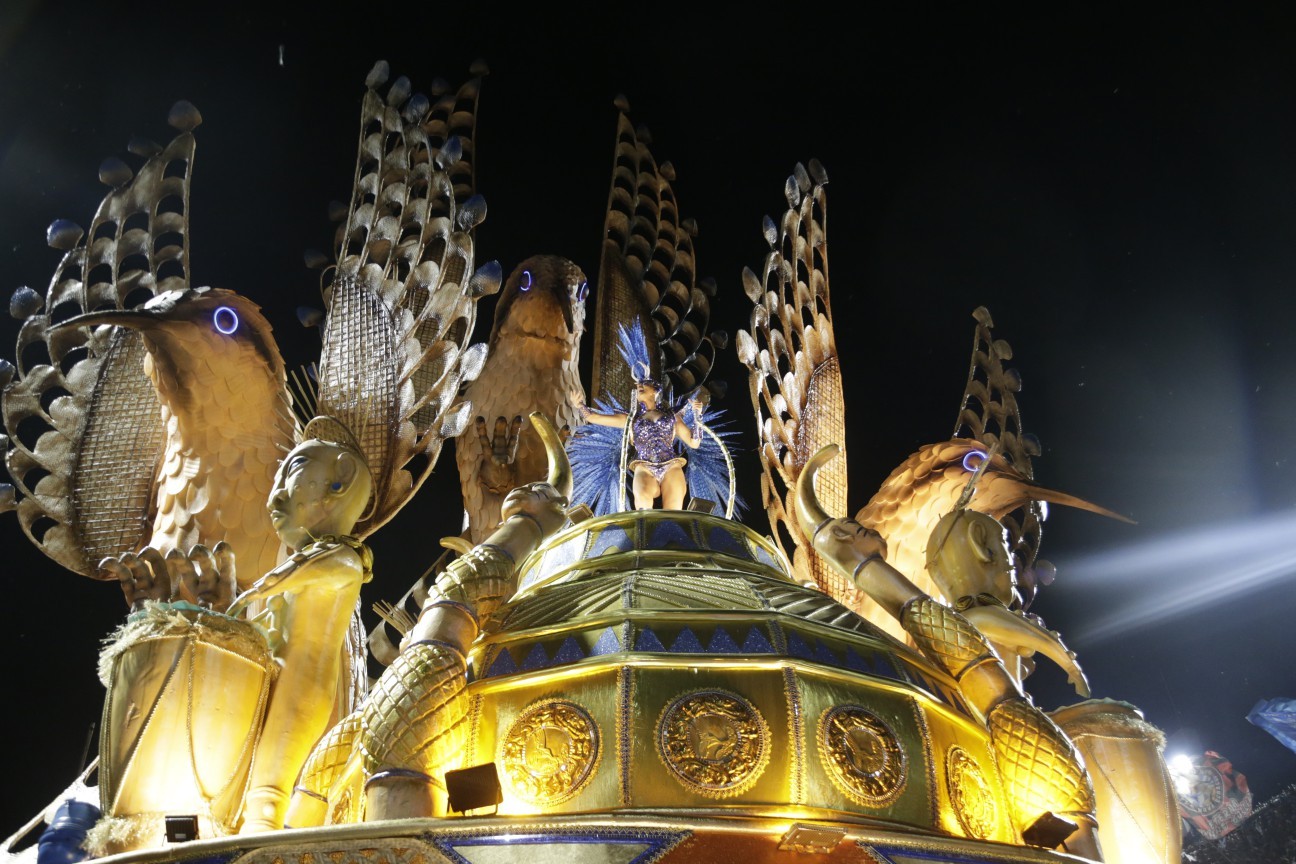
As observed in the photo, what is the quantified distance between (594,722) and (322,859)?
1.13 metres

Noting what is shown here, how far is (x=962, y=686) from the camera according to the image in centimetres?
535

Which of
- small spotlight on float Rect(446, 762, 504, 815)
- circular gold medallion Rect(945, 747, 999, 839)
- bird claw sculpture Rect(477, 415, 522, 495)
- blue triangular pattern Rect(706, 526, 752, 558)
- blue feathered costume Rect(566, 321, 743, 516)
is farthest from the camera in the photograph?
bird claw sculpture Rect(477, 415, 522, 495)

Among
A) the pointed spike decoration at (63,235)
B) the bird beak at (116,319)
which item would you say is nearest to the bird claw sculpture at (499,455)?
the bird beak at (116,319)

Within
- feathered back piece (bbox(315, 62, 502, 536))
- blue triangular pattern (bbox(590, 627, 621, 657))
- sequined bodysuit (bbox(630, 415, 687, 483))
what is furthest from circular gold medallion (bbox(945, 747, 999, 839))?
feathered back piece (bbox(315, 62, 502, 536))

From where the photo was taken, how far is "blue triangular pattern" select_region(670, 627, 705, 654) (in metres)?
4.69

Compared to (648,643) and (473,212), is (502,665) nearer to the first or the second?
(648,643)

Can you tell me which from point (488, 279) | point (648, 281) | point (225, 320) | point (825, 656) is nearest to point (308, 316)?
point (225, 320)

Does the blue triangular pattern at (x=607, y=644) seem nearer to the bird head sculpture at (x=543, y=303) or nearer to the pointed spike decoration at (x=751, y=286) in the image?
the pointed spike decoration at (x=751, y=286)

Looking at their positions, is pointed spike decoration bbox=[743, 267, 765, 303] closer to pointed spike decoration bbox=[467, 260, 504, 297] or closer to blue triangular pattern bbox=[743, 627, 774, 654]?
pointed spike decoration bbox=[467, 260, 504, 297]

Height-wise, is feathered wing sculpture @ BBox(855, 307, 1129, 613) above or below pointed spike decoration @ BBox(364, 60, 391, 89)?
below

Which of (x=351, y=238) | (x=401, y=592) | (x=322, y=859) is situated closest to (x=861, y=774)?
(x=322, y=859)

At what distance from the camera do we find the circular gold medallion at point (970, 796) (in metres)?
4.64

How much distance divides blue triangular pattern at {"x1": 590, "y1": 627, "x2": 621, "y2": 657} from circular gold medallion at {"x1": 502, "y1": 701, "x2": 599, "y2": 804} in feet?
0.86

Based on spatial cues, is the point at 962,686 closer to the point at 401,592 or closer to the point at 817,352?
the point at 817,352
